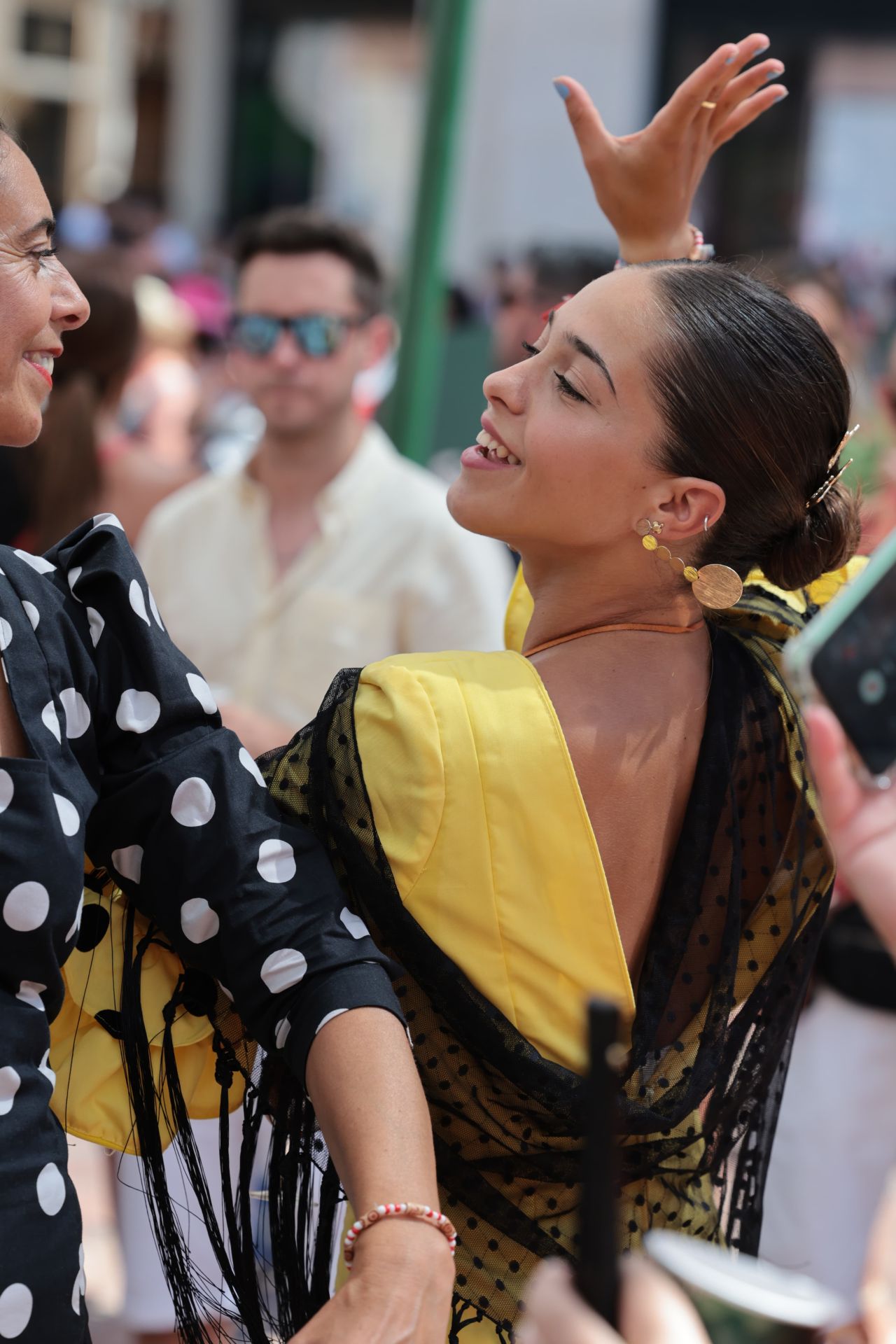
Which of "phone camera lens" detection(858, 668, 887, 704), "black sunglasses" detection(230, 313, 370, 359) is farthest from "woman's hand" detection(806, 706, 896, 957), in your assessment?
"black sunglasses" detection(230, 313, 370, 359)

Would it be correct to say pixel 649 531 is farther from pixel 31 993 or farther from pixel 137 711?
pixel 31 993

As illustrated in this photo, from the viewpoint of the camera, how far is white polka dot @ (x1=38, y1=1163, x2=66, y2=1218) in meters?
1.56

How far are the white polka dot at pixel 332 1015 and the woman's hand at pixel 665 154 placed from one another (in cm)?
122

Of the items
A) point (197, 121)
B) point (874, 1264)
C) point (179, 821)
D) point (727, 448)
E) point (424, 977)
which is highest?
point (727, 448)

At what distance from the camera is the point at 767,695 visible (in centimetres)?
198

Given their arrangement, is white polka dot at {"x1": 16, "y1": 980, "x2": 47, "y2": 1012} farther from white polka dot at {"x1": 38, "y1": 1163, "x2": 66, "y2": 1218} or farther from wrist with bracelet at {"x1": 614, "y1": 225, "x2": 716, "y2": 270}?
wrist with bracelet at {"x1": 614, "y1": 225, "x2": 716, "y2": 270}

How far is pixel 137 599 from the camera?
1.76m

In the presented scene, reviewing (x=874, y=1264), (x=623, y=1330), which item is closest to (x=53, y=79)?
(x=874, y=1264)

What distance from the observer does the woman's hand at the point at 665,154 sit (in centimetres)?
227

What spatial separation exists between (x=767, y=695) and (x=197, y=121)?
20039 mm

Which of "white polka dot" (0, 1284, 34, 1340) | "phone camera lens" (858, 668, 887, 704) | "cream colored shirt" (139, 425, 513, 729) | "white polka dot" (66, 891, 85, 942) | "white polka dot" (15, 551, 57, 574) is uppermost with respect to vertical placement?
"phone camera lens" (858, 668, 887, 704)

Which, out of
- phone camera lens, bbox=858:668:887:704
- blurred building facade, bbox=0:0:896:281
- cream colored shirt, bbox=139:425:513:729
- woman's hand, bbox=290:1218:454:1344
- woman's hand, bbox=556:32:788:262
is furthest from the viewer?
blurred building facade, bbox=0:0:896:281

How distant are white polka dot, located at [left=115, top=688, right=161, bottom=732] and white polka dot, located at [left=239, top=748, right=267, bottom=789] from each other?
4.4 inches

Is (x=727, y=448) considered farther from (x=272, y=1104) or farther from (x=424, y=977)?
(x=272, y=1104)
